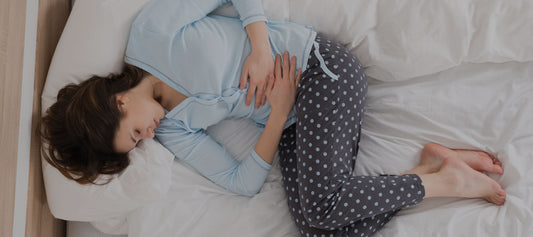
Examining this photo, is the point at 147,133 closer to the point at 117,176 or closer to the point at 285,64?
the point at 117,176

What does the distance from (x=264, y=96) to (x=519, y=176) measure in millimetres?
763

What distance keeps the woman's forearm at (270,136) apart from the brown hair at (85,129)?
0.39m

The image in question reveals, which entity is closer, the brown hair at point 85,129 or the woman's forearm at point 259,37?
the brown hair at point 85,129

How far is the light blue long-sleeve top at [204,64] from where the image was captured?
4.00ft

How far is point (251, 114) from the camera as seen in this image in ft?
4.32

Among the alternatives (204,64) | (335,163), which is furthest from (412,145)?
(204,64)

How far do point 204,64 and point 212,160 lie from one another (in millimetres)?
294

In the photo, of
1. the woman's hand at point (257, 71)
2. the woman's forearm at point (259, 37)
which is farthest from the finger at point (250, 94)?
the woman's forearm at point (259, 37)

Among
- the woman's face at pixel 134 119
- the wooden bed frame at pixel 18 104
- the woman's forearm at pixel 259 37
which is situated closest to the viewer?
the wooden bed frame at pixel 18 104

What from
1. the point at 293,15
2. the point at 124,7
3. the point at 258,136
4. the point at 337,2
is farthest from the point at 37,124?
the point at 337,2

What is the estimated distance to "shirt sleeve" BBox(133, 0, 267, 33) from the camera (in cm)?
123

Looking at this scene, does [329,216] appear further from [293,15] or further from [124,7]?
[124,7]

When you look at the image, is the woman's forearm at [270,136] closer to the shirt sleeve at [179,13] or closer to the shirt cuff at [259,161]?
the shirt cuff at [259,161]

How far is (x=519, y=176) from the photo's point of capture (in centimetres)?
121
